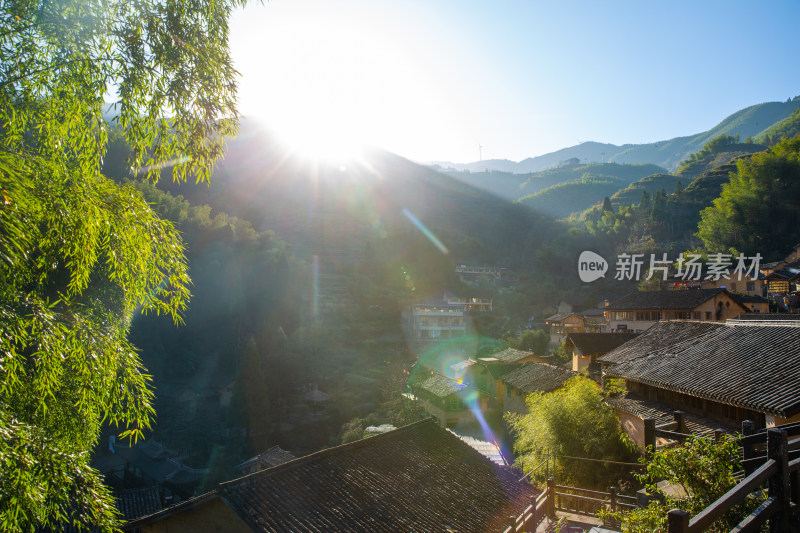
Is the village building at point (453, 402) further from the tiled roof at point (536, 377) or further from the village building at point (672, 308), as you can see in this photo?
the village building at point (672, 308)

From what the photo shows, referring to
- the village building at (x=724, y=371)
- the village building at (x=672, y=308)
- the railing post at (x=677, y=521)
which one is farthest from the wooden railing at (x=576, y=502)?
the village building at (x=672, y=308)

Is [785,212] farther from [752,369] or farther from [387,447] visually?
[387,447]

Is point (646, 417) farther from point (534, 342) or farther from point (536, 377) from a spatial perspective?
point (534, 342)

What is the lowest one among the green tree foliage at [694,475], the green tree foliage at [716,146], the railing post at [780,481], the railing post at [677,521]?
the green tree foliage at [694,475]

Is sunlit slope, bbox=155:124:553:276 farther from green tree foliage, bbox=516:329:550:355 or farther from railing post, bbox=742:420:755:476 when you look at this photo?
railing post, bbox=742:420:755:476

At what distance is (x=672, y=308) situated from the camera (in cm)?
2531

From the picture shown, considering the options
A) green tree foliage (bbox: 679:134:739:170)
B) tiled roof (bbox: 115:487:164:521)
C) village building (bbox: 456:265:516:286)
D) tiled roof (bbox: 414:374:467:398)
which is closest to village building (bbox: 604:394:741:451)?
tiled roof (bbox: 414:374:467:398)

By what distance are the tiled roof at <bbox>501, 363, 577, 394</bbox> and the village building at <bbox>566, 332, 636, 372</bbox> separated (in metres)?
1.27

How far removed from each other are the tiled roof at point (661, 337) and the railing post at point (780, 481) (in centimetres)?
1085

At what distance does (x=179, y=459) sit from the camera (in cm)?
→ 2562

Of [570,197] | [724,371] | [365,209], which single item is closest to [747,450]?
[724,371]

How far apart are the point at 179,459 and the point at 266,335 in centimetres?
1451

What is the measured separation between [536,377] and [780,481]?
17829mm

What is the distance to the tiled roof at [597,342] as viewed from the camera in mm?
20672
